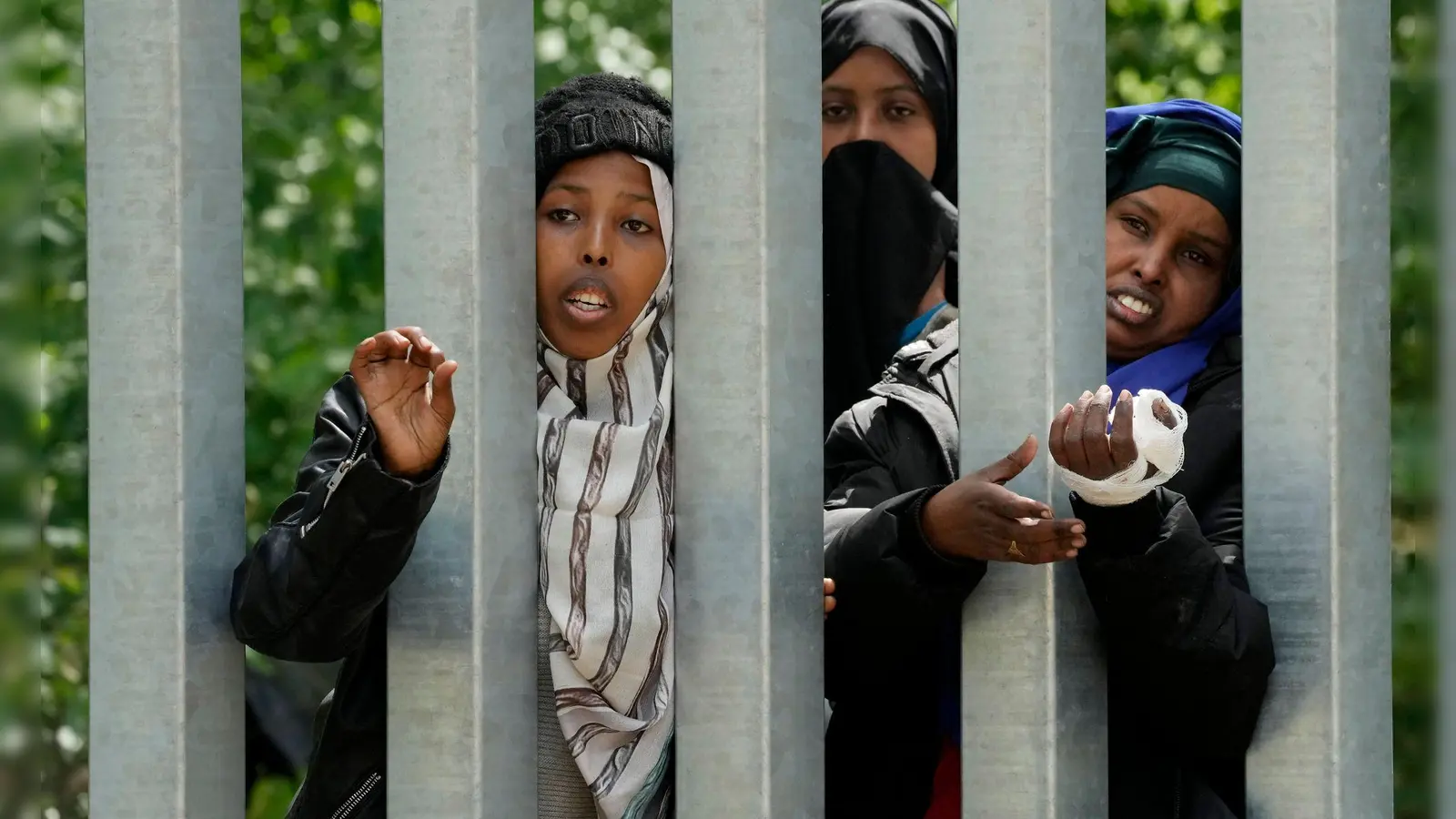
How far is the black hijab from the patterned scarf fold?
2.32 ft

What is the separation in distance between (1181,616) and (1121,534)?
12 cm

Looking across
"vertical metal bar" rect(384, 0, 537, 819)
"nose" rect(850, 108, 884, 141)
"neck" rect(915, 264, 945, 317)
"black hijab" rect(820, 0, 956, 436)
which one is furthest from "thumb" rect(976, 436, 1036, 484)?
"nose" rect(850, 108, 884, 141)

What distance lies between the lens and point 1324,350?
2.09 metres

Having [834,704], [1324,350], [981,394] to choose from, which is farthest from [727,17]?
[834,704]

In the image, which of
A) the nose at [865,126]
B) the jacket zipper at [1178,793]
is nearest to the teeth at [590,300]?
the jacket zipper at [1178,793]

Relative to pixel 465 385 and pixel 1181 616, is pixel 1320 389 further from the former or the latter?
pixel 465 385

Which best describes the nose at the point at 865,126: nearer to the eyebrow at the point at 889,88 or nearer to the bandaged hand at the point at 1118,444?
the eyebrow at the point at 889,88

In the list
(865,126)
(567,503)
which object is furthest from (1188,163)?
(567,503)

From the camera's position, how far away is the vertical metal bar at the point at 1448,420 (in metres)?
1.96

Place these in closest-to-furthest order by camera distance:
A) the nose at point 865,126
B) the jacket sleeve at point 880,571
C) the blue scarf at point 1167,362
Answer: the jacket sleeve at point 880,571 < the blue scarf at point 1167,362 < the nose at point 865,126

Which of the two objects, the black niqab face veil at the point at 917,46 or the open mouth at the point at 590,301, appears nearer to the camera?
the open mouth at the point at 590,301

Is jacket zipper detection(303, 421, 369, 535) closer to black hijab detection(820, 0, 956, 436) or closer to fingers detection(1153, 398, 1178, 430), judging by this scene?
fingers detection(1153, 398, 1178, 430)

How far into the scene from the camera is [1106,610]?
83.8 inches

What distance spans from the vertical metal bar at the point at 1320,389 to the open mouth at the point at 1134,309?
26.4 inches
